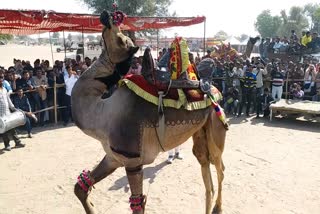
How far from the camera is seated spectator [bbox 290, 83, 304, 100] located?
A: 457 inches

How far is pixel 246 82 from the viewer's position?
11148mm

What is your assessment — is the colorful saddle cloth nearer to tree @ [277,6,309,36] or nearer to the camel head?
the camel head

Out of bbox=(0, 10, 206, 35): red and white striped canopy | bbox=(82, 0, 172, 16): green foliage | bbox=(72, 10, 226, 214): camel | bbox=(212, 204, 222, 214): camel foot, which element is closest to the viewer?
bbox=(72, 10, 226, 214): camel

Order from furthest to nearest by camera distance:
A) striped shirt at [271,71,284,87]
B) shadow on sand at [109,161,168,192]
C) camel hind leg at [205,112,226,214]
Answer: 1. striped shirt at [271,71,284,87]
2. shadow on sand at [109,161,168,192]
3. camel hind leg at [205,112,226,214]

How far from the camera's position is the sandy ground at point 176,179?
471 centimetres

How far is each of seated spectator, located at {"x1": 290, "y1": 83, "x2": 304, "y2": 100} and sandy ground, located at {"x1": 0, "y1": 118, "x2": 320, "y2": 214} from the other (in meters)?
3.30

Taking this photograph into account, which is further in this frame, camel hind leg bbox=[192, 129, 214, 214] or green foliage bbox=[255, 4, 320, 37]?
green foliage bbox=[255, 4, 320, 37]

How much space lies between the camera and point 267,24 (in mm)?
78875

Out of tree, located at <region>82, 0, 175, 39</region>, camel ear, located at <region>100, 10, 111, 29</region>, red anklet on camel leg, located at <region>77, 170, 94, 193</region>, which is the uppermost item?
tree, located at <region>82, 0, 175, 39</region>

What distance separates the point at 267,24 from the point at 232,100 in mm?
73934

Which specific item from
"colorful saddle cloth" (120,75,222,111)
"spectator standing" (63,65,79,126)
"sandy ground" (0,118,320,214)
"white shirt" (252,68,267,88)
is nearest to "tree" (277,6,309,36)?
"white shirt" (252,68,267,88)

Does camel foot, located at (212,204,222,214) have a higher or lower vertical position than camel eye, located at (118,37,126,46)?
lower

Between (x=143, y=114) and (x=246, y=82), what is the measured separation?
8326 mm

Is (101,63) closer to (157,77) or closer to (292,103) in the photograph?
(157,77)
